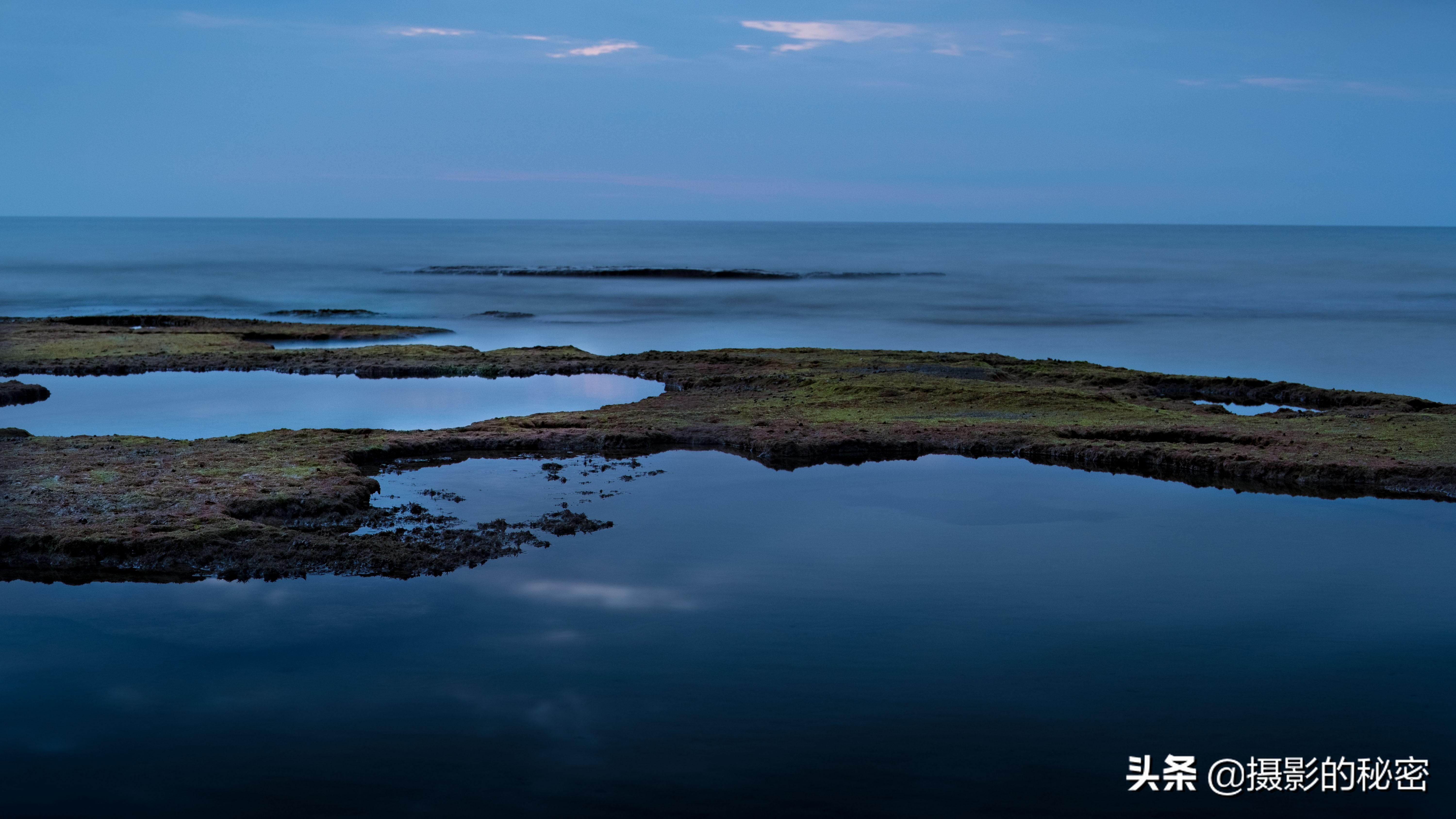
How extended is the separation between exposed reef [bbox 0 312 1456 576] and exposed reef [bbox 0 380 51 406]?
3579mm

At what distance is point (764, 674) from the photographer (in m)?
10.9

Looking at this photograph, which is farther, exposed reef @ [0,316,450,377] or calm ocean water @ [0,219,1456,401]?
calm ocean water @ [0,219,1456,401]

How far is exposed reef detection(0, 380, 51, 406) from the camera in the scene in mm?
26172

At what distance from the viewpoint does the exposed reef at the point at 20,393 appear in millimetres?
26172

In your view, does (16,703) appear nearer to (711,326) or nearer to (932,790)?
(932,790)

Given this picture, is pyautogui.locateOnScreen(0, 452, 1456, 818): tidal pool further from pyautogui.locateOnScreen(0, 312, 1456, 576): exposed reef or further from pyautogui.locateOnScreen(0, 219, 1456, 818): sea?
pyautogui.locateOnScreen(0, 312, 1456, 576): exposed reef

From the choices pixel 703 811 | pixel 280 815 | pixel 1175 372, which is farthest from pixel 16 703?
pixel 1175 372

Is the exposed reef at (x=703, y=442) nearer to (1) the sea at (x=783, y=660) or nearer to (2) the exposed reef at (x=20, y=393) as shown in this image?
(1) the sea at (x=783, y=660)

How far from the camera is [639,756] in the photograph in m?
9.34

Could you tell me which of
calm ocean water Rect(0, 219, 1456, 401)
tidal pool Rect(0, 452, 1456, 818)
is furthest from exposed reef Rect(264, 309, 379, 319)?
tidal pool Rect(0, 452, 1456, 818)

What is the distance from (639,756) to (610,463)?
1045 centimetres

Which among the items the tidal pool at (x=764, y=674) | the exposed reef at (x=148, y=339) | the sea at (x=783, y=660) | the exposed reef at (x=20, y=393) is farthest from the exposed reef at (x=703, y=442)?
the exposed reef at (x=20, y=393)

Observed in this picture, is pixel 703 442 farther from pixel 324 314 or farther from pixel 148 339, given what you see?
pixel 324 314

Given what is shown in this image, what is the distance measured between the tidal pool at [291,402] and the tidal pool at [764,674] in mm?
8981
